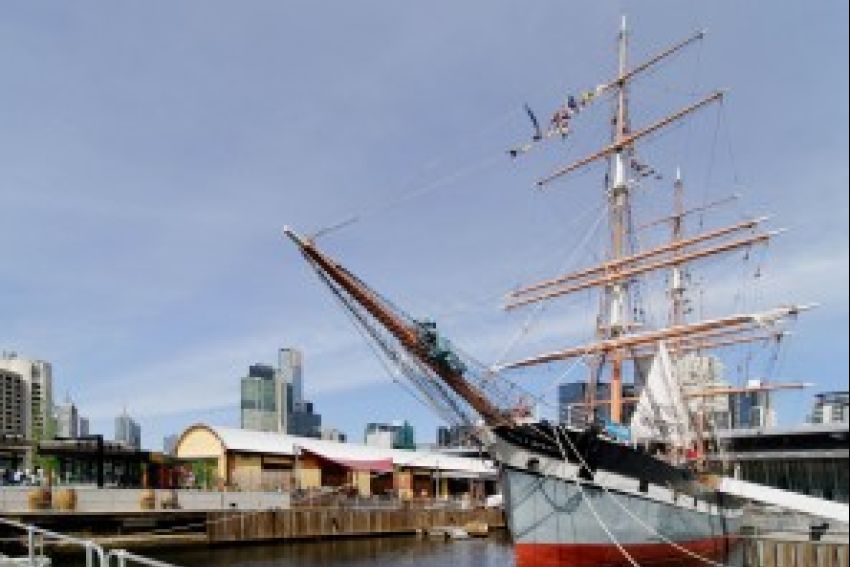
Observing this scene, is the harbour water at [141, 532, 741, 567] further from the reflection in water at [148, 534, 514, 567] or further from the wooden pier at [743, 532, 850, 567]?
the wooden pier at [743, 532, 850, 567]

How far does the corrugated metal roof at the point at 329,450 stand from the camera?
6066cm

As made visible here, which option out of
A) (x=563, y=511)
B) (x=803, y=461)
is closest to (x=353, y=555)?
(x=563, y=511)

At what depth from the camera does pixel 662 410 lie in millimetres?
38125

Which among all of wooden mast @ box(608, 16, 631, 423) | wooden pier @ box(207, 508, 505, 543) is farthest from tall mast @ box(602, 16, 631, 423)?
wooden pier @ box(207, 508, 505, 543)

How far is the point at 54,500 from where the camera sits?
1586 inches

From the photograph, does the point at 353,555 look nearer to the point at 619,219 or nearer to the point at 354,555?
the point at 354,555

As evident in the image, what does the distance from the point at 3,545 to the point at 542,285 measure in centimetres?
2921

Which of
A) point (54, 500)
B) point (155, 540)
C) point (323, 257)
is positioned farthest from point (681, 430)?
point (54, 500)

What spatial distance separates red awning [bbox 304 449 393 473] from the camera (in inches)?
2542

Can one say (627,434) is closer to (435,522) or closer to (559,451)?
(559,451)

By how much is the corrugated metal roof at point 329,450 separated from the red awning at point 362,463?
1.94 feet

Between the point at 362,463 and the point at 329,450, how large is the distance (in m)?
3.93

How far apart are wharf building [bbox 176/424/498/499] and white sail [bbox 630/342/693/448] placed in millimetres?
14785

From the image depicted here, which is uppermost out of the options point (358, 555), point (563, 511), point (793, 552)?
point (563, 511)
